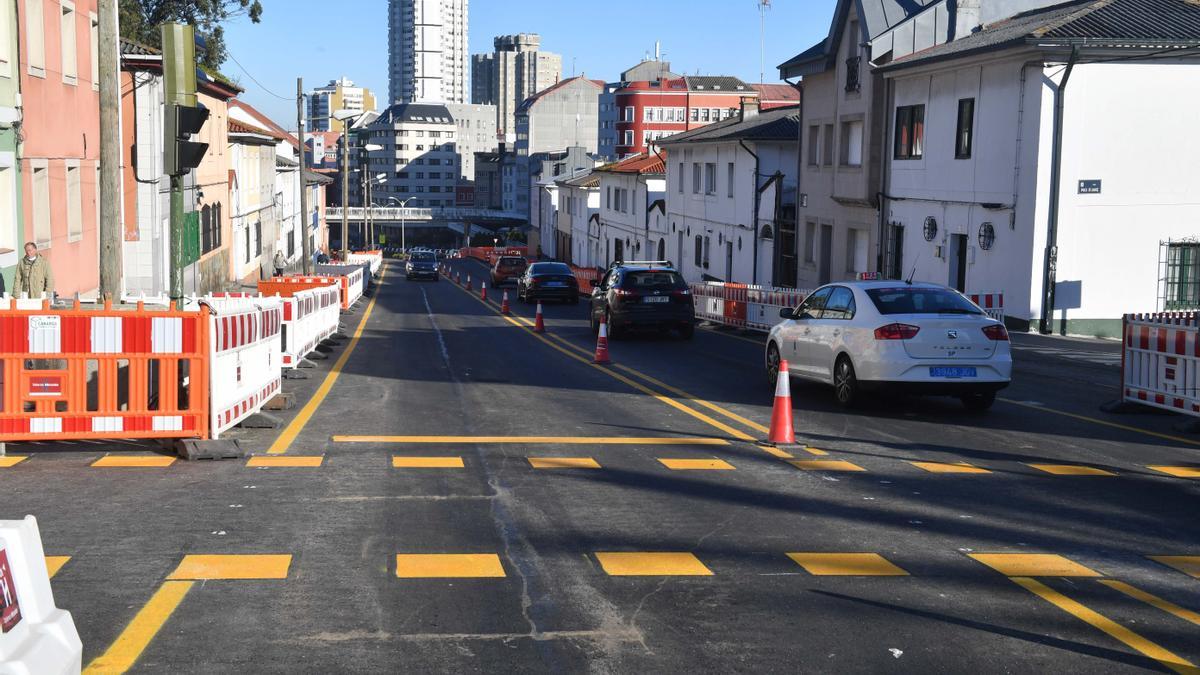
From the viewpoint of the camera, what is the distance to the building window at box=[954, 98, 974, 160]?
3066 cm

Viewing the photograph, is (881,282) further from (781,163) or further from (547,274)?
(781,163)

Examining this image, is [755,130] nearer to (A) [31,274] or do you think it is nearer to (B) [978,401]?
(A) [31,274]

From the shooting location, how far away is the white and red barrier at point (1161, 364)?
13477 mm

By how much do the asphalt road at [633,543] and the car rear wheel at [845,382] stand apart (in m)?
0.25

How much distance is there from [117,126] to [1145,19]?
70.7 ft

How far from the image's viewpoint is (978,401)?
14.9 m

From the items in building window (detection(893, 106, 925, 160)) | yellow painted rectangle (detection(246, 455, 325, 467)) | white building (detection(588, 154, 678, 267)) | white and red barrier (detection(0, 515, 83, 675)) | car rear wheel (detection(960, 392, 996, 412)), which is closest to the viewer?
white and red barrier (detection(0, 515, 83, 675))

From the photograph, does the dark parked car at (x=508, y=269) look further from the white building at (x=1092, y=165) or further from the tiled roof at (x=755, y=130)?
the white building at (x=1092, y=165)

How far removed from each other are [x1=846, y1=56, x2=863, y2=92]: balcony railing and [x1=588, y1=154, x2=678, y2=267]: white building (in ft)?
73.6

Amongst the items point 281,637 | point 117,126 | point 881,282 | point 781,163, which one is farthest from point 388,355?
point 781,163

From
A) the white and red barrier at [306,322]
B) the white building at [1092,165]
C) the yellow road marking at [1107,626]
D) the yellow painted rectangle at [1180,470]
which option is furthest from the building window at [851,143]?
the yellow road marking at [1107,626]

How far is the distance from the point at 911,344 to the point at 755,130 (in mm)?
35237

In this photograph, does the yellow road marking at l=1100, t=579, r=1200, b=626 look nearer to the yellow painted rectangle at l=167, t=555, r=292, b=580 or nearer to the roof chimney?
the yellow painted rectangle at l=167, t=555, r=292, b=580

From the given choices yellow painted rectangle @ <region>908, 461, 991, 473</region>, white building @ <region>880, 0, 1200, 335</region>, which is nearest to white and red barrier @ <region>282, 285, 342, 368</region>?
yellow painted rectangle @ <region>908, 461, 991, 473</region>
